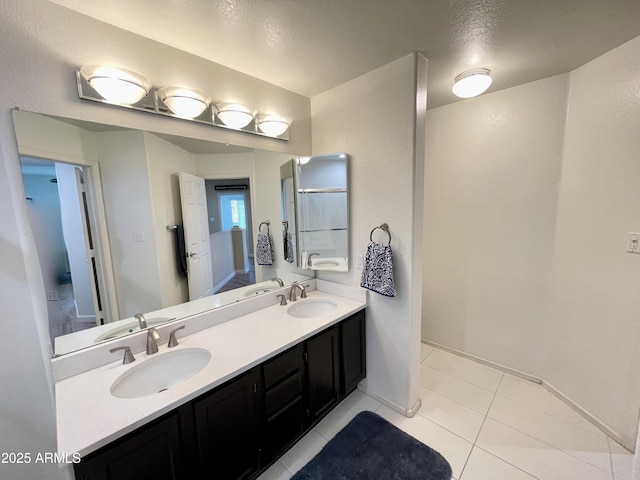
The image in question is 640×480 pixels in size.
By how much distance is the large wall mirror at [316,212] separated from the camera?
82.9 inches

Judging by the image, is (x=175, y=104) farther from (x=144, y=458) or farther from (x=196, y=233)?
(x=144, y=458)

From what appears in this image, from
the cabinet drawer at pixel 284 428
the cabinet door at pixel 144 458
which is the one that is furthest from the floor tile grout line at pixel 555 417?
the cabinet door at pixel 144 458

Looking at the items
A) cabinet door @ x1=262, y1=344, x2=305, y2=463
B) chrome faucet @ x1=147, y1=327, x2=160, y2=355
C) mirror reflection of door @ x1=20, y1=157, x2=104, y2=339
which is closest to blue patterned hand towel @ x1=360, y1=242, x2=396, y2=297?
cabinet door @ x1=262, y1=344, x2=305, y2=463

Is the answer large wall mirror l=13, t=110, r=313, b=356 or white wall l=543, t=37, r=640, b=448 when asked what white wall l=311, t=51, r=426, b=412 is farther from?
white wall l=543, t=37, r=640, b=448

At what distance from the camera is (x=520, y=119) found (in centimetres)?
213

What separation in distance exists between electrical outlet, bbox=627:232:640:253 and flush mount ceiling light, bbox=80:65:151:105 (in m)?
2.87

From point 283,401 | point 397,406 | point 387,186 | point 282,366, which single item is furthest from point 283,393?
point 387,186

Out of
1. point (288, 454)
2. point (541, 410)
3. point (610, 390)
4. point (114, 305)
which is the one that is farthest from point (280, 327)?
point (610, 390)

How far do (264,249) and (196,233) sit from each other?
0.54 meters

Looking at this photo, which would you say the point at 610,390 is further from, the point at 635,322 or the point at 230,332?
the point at 230,332

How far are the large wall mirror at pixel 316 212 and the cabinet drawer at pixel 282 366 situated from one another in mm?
804

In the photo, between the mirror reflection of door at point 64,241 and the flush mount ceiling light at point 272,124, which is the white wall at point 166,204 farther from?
the flush mount ceiling light at point 272,124

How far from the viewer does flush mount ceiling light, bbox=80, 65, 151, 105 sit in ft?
3.99

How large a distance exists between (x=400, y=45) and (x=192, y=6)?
3.67 ft
